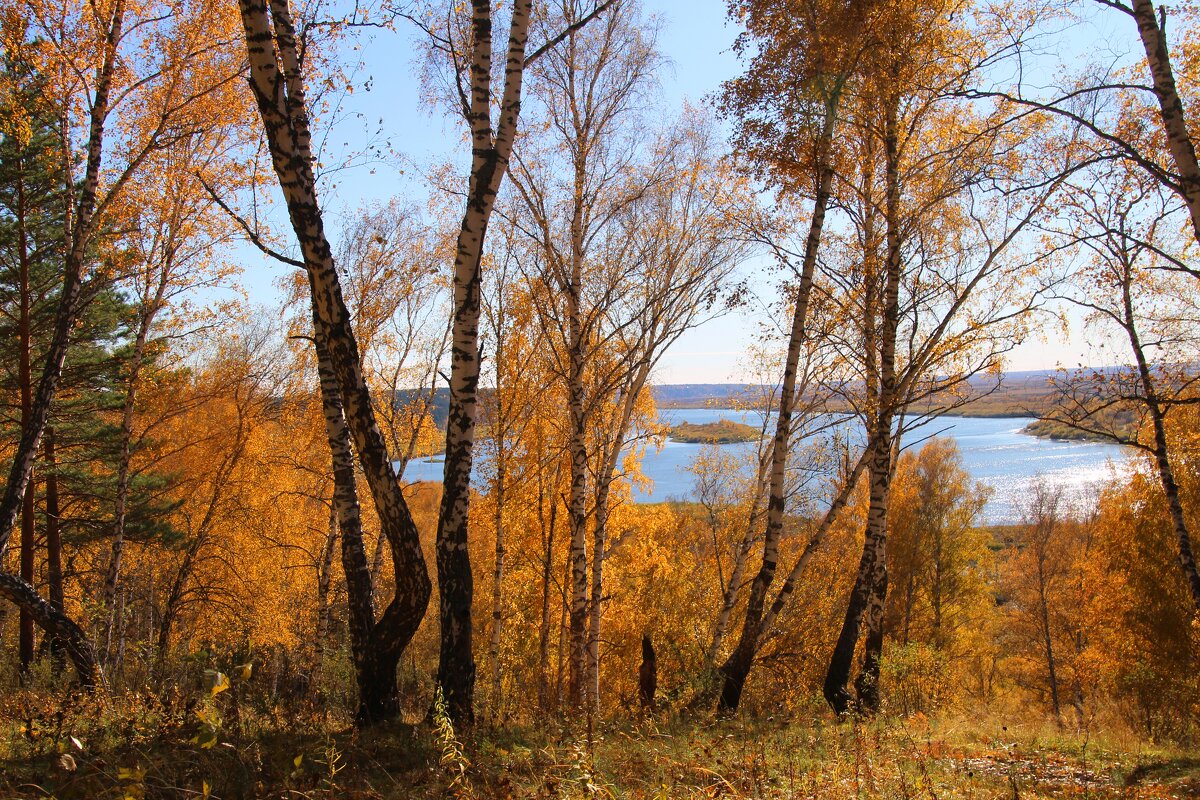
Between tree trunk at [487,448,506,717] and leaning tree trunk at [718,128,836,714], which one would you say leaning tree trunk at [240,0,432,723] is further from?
tree trunk at [487,448,506,717]

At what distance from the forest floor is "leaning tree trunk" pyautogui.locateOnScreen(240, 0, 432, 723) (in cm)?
51

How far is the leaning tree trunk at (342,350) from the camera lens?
15.0 feet

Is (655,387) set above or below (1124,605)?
above

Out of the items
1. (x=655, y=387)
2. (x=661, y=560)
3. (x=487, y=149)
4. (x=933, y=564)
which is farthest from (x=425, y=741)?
(x=933, y=564)

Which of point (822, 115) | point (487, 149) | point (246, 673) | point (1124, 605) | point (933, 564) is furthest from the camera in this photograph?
point (933, 564)

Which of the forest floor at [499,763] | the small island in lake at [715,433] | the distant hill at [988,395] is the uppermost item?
the distant hill at [988,395]

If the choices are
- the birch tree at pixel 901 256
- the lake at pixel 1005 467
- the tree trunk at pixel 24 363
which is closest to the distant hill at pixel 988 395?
the birch tree at pixel 901 256

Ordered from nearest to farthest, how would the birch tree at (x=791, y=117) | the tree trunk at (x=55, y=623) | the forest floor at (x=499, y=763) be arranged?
1. the forest floor at (x=499, y=763)
2. the tree trunk at (x=55, y=623)
3. the birch tree at (x=791, y=117)

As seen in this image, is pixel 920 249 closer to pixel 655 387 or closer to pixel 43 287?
pixel 655 387

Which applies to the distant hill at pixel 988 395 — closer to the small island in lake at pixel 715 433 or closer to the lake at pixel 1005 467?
the small island in lake at pixel 715 433

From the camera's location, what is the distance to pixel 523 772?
4.06 metres

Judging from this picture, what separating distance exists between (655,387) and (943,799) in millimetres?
10578

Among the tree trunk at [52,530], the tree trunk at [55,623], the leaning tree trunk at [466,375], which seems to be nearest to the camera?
the leaning tree trunk at [466,375]

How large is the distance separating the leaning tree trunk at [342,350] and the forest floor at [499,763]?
0.51 meters
